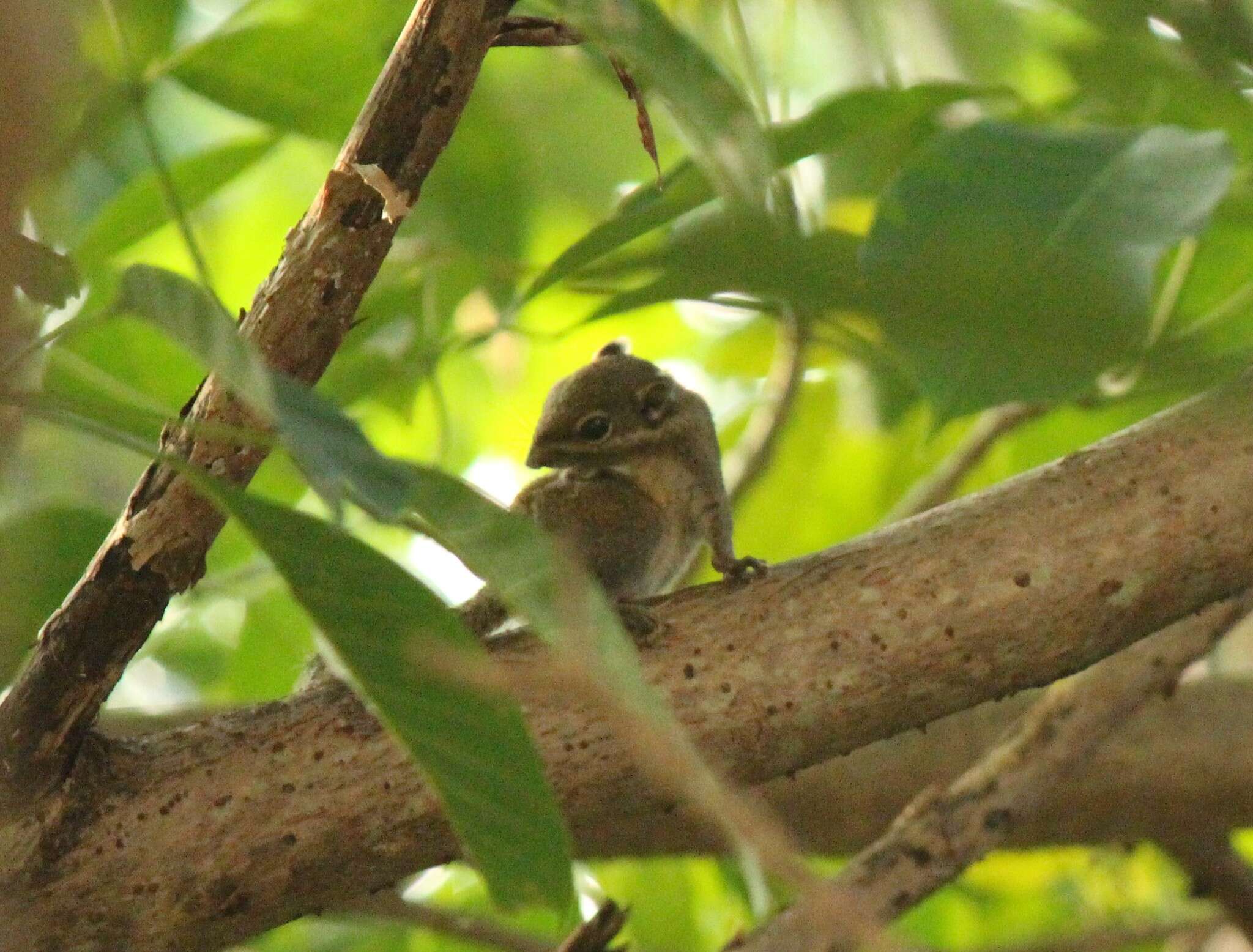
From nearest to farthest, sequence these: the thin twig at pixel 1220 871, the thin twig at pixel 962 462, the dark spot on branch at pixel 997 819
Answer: the dark spot on branch at pixel 997 819 → the thin twig at pixel 1220 871 → the thin twig at pixel 962 462

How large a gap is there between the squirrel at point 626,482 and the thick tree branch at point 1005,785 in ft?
1.13

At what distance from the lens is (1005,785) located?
5.20 ft

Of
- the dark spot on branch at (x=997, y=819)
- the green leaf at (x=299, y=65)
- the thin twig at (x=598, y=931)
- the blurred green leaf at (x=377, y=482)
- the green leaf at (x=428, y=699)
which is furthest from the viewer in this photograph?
the green leaf at (x=299, y=65)

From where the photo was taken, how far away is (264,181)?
117 inches

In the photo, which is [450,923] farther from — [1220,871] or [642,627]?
[1220,871]

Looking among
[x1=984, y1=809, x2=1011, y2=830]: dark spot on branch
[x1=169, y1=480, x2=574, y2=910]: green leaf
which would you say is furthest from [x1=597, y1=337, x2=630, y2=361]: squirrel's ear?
[x1=169, y1=480, x2=574, y2=910]: green leaf

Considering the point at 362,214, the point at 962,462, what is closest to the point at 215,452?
the point at 362,214

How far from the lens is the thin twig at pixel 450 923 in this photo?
190 cm

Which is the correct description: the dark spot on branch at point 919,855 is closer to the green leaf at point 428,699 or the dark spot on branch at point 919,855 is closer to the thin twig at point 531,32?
the green leaf at point 428,699

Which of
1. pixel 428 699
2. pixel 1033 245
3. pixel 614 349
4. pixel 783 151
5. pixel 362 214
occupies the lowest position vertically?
pixel 428 699

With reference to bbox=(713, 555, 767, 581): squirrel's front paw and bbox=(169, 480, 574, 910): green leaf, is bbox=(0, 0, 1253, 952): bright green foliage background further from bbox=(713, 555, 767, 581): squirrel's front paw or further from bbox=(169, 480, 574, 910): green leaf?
bbox=(713, 555, 767, 581): squirrel's front paw

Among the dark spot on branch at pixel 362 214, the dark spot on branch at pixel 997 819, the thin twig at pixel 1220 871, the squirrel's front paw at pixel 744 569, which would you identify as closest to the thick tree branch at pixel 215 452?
the dark spot on branch at pixel 362 214

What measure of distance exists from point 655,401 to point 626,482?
0.16 meters

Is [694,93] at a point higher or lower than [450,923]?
lower
